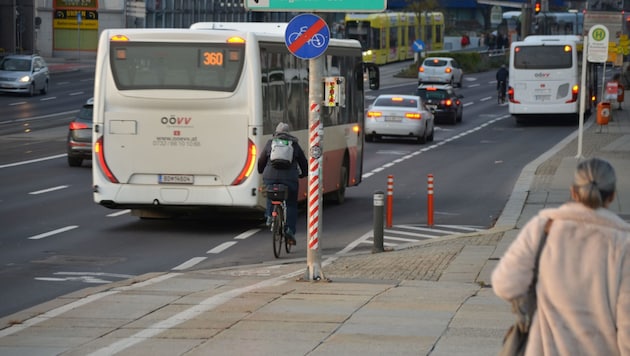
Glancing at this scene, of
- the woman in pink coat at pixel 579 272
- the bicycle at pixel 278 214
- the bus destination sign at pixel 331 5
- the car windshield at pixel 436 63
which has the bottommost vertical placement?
the car windshield at pixel 436 63

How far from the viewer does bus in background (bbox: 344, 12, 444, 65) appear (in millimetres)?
81875

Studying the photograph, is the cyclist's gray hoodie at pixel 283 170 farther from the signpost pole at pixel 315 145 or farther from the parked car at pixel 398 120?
the parked car at pixel 398 120

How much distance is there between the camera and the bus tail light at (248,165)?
2086 cm

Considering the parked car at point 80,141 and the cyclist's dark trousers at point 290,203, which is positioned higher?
the cyclist's dark trousers at point 290,203

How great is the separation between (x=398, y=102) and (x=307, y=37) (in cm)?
2894

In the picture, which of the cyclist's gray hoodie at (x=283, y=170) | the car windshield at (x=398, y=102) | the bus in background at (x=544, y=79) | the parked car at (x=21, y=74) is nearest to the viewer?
the cyclist's gray hoodie at (x=283, y=170)

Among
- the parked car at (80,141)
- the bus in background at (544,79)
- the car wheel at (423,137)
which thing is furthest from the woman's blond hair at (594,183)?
the bus in background at (544,79)

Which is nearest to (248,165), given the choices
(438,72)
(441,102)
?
(441,102)

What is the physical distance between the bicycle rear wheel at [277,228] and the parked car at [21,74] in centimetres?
4364

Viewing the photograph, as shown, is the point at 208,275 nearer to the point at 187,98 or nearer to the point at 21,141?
the point at 187,98

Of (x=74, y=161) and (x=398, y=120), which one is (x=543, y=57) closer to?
(x=398, y=120)

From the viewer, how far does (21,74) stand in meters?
60.7

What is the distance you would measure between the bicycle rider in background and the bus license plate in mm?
45982

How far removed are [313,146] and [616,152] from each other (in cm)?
2392
